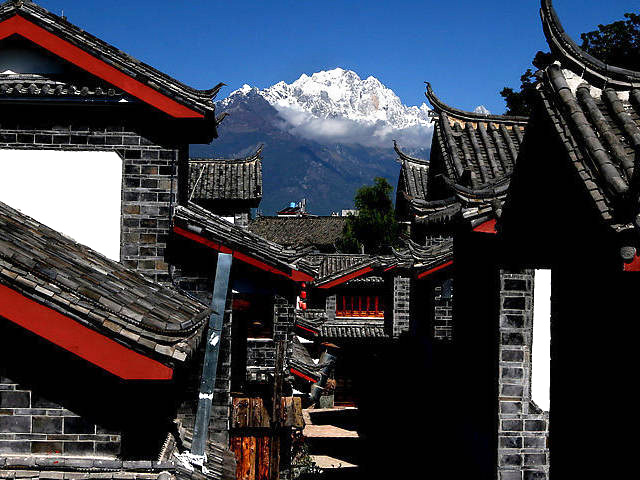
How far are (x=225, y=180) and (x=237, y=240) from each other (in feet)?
72.1

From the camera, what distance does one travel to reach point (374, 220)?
56.8 meters

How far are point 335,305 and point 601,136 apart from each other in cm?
3921

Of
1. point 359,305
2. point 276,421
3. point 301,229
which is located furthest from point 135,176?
point 301,229

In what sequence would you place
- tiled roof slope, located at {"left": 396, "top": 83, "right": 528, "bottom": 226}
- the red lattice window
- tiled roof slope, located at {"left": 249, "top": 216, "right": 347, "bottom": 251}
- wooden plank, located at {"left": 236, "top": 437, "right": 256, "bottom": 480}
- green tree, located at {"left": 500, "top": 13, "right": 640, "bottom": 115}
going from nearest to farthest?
1. tiled roof slope, located at {"left": 396, "top": 83, "right": 528, "bottom": 226}
2. wooden plank, located at {"left": 236, "top": 437, "right": 256, "bottom": 480}
3. green tree, located at {"left": 500, "top": 13, "right": 640, "bottom": 115}
4. the red lattice window
5. tiled roof slope, located at {"left": 249, "top": 216, "right": 347, "bottom": 251}

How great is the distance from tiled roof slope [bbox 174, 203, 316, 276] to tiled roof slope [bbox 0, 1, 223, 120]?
1.57 meters

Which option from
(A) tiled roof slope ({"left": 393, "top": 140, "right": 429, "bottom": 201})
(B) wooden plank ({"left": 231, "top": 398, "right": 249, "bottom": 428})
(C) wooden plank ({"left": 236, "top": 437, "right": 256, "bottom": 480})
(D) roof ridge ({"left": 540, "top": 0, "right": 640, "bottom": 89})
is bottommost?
(C) wooden plank ({"left": 236, "top": 437, "right": 256, "bottom": 480})

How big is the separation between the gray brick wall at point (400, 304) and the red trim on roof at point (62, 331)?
103ft

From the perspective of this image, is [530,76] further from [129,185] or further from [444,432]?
[129,185]

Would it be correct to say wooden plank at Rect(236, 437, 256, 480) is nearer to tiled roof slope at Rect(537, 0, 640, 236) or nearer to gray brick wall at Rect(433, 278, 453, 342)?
gray brick wall at Rect(433, 278, 453, 342)

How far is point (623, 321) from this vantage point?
5898 mm

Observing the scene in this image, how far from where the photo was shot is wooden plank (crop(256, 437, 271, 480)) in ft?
49.2

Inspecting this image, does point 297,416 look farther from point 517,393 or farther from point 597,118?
point 597,118

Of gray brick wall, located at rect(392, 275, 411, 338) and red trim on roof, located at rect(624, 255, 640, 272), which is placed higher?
gray brick wall, located at rect(392, 275, 411, 338)

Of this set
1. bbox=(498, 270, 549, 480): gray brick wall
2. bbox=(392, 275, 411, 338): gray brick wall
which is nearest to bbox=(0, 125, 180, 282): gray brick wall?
bbox=(498, 270, 549, 480): gray brick wall
